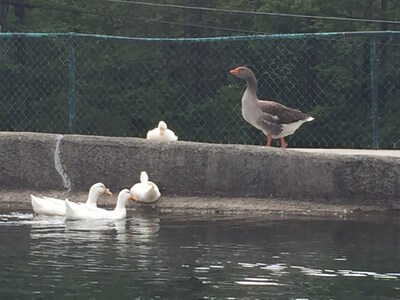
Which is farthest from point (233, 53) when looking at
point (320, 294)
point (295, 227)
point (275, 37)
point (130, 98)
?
point (320, 294)

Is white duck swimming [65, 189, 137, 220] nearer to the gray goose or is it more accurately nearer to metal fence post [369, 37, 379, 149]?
the gray goose

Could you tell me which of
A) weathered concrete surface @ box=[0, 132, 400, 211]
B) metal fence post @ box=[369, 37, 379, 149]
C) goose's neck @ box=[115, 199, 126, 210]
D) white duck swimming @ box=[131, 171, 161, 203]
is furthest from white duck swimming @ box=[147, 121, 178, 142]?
metal fence post @ box=[369, 37, 379, 149]

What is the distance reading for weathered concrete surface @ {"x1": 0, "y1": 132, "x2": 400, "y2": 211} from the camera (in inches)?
470

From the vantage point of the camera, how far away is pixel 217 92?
16625 millimetres

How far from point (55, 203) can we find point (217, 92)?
203 inches

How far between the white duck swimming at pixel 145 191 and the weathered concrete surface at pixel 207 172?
19cm

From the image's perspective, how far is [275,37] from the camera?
516 inches

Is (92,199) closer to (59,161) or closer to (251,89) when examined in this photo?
(59,161)

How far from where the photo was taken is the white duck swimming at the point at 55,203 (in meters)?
11.8

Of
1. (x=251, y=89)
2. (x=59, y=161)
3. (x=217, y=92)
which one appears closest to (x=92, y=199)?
(x=59, y=161)

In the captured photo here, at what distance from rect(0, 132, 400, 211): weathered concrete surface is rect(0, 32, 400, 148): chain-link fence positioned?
1944 millimetres

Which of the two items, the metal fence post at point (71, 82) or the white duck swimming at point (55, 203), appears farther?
the metal fence post at point (71, 82)

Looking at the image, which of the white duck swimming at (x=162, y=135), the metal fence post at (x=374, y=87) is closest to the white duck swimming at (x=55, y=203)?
the white duck swimming at (x=162, y=135)

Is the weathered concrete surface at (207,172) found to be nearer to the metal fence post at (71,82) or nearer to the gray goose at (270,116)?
the gray goose at (270,116)
